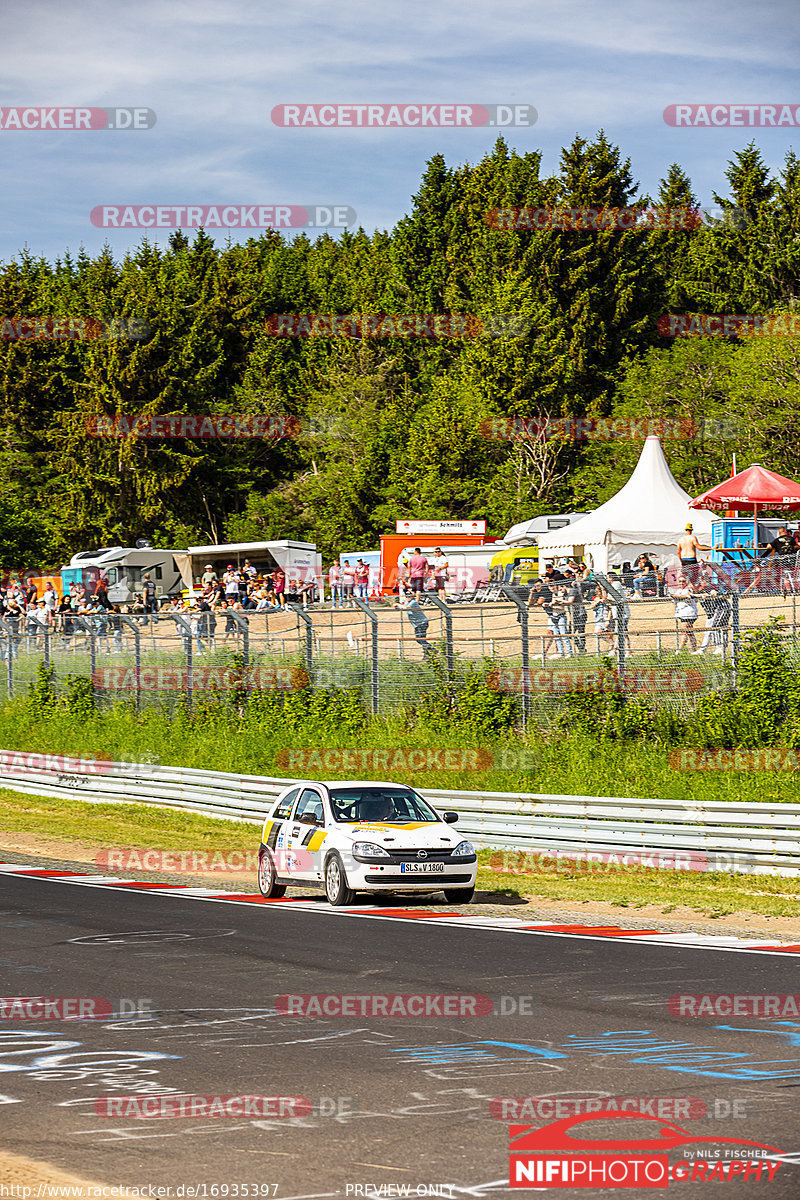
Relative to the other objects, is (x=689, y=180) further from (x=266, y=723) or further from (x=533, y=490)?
(x=266, y=723)

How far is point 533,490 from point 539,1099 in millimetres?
55222

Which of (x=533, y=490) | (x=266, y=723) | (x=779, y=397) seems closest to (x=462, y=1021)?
(x=266, y=723)

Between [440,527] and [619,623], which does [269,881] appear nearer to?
[619,623]

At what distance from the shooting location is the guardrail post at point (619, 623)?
65.8ft

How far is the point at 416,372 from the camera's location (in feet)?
255

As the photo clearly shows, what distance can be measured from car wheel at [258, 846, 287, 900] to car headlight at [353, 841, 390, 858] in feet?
6.52

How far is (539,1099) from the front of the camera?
7.02m

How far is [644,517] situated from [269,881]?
2349 cm

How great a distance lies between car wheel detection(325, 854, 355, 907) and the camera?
15297mm
